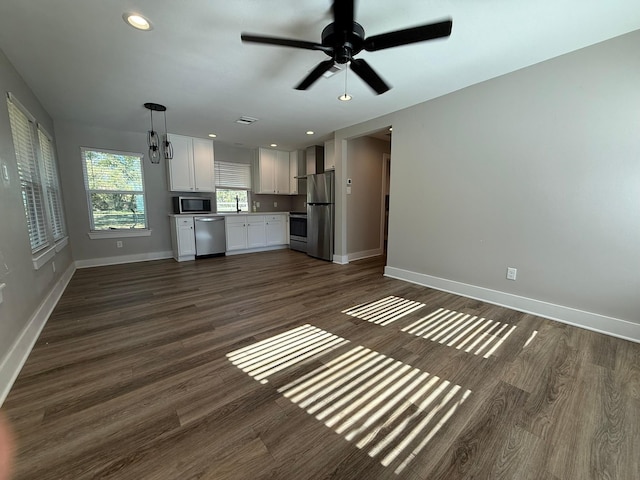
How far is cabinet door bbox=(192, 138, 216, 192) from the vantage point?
5.18 meters

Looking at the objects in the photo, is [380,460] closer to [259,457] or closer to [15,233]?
[259,457]

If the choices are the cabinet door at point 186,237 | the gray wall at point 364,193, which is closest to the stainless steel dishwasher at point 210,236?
the cabinet door at point 186,237

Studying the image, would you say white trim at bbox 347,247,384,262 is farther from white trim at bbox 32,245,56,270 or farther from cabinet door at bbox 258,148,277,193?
white trim at bbox 32,245,56,270

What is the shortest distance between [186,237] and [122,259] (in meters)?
1.23

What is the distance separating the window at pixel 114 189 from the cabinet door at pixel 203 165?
38.1 inches

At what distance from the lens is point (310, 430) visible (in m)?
1.29

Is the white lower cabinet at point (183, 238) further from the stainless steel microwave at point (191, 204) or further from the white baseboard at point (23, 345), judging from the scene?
the white baseboard at point (23, 345)

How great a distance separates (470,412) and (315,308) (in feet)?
5.37

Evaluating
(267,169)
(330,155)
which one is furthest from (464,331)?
(267,169)

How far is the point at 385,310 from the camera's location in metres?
2.72

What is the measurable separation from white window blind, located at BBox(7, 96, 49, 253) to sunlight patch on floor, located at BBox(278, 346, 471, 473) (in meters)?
3.00

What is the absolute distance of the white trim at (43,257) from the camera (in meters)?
2.39

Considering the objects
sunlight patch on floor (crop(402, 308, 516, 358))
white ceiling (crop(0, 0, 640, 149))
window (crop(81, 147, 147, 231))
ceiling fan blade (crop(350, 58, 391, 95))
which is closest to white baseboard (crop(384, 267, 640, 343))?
sunlight patch on floor (crop(402, 308, 516, 358))

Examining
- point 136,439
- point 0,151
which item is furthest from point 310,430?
point 0,151
